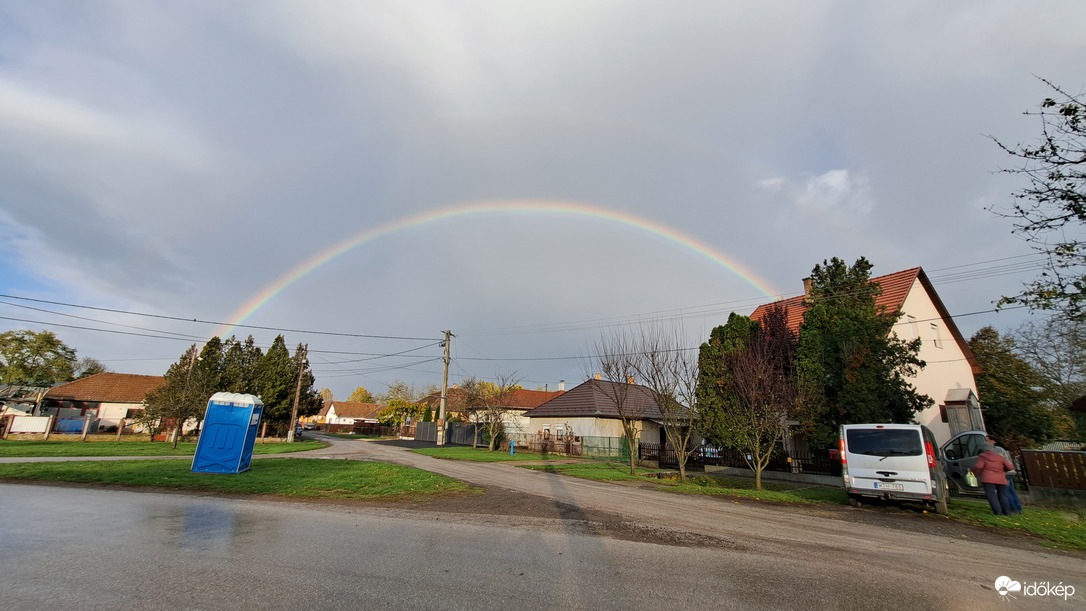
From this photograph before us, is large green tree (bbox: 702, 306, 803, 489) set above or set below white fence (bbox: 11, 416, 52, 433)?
above

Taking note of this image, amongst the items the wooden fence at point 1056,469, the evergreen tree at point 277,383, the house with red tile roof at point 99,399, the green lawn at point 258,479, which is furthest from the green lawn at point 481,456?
the house with red tile roof at point 99,399

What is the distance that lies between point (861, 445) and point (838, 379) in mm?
7976

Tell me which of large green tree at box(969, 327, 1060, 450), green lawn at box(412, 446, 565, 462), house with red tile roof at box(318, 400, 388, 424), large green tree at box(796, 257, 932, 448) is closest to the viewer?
large green tree at box(796, 257, 932, 448)

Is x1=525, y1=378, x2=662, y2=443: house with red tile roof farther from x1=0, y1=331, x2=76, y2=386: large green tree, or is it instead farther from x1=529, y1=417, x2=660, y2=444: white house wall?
x1=0, y1=331, x2=76, y2=386: large green tree

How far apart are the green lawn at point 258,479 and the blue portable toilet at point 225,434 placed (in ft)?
1.64

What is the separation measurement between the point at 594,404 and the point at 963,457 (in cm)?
2091

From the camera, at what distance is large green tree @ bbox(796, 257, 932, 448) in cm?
1739

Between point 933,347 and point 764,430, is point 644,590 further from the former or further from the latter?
point 933,347

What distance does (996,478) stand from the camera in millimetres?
10320

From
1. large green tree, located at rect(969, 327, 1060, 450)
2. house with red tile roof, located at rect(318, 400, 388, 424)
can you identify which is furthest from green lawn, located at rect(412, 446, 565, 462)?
house with red tile roof, located at rect(318, 400, 388, 424)

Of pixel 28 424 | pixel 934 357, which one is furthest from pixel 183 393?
pixel 934 357

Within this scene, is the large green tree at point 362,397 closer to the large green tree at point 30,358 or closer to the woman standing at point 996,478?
the large green tree at point 30,358

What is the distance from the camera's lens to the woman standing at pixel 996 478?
10.3m

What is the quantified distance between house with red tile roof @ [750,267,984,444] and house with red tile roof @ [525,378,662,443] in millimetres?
9793
